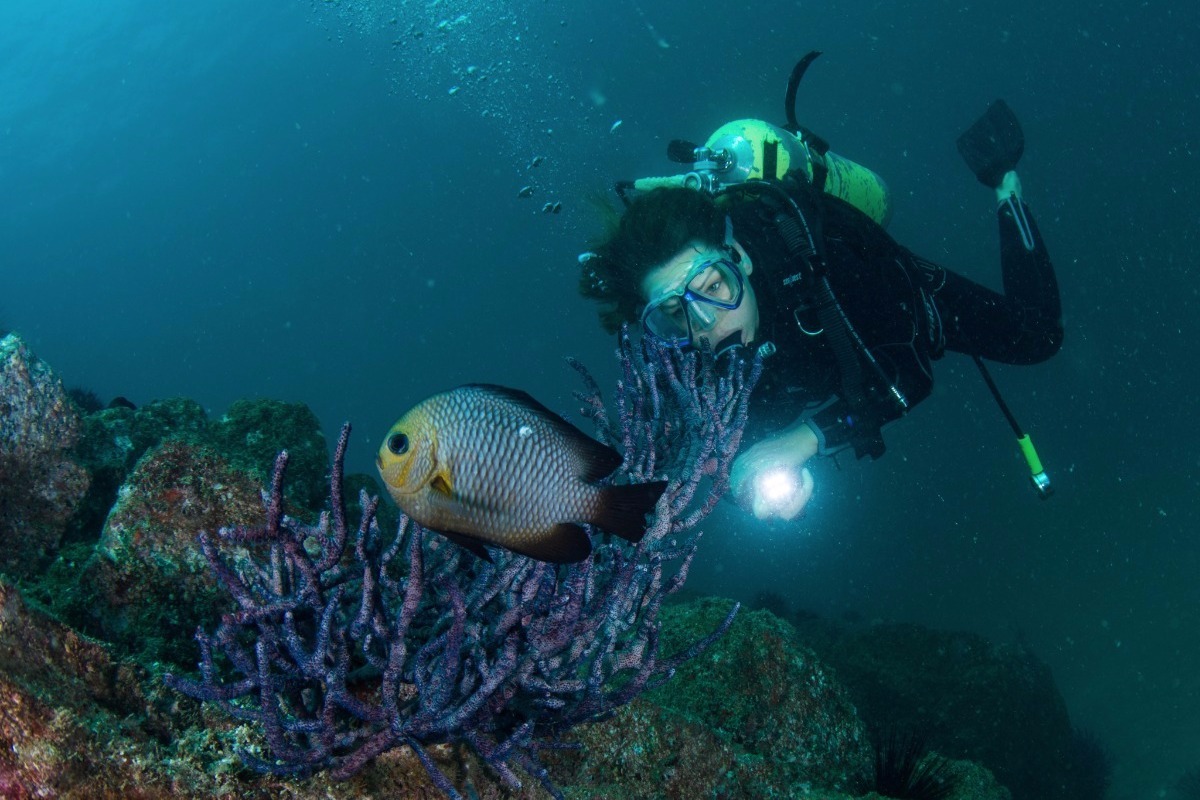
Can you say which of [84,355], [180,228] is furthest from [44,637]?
[84,355]

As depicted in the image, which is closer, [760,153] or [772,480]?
[772,480]

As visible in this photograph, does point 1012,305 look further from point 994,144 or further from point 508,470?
point 508,470

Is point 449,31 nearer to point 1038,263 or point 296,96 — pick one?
point 296,96

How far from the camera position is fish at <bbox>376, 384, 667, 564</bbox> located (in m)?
1.61

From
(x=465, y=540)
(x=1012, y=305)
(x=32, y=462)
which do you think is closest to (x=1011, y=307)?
(x=1012, y=305)

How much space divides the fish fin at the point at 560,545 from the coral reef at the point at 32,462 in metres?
2.94

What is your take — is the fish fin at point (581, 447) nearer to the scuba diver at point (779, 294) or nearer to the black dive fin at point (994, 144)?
the scuba diver at point (779, 294)

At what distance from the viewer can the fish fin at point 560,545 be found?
1.64m

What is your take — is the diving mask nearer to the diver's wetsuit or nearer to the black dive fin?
the diver's wetsuit

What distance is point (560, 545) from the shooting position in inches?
65.2

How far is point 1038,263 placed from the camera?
25.0 ft

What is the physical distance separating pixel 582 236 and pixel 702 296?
89.5 feet

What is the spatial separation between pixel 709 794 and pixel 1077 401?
75287 mm

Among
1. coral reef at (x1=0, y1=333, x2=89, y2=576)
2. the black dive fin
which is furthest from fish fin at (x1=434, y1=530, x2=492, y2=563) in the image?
the black dive fin
